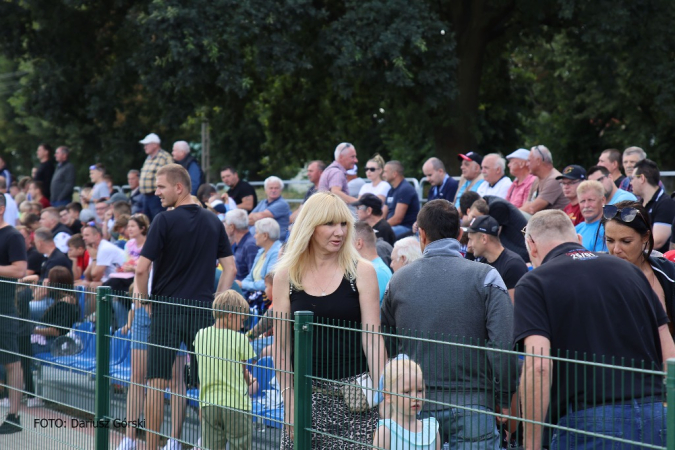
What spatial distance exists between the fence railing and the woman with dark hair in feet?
2.87

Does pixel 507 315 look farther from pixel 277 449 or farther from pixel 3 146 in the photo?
pixel 3 146

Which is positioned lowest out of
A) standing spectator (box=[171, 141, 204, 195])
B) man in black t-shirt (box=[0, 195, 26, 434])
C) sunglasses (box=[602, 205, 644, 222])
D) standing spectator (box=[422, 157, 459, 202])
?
man in black t-shirt (box=[0, 195, 26, 434])

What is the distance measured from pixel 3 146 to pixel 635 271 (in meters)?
54.3

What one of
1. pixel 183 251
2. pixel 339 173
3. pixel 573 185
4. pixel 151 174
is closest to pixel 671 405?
pixel 183 251

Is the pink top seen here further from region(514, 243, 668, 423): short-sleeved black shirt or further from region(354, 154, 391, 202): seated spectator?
region(514, 243, 668, 423): short-sleeved black shirt

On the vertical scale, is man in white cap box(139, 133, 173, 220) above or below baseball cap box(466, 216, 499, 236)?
above

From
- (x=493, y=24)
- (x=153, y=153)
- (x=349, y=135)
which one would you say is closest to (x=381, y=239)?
(x=153, y=153)

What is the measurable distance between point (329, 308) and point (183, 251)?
260cm

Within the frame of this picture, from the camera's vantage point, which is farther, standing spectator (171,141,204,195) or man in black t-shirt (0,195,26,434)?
standing spectator (171,141,204,195)

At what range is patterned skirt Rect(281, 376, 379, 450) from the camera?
12.3ft

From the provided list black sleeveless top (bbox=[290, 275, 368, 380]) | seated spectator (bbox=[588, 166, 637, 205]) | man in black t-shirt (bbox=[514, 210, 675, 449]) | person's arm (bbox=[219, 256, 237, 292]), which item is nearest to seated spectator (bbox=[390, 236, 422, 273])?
person's arm (bbox=[219, 256, 237, 292])

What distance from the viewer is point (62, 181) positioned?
16.7 m

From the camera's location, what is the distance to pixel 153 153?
545 inches

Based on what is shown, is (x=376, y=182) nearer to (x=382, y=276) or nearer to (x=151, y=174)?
(x=151, y=174)
